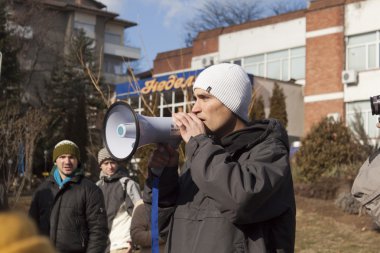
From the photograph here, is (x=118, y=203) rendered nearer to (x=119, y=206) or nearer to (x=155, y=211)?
(x=119, y=206)

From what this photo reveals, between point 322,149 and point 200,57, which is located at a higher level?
point 200,57

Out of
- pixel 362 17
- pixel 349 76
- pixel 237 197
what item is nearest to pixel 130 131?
pixel 237 197

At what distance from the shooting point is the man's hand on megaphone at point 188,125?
3.13 m

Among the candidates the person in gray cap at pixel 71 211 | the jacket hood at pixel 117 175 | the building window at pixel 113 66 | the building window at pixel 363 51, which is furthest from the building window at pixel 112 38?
the person in gray cap at pixel 71 211

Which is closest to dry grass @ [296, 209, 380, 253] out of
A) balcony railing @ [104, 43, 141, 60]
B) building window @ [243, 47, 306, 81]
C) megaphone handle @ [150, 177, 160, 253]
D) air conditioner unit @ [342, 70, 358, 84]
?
megaphone handle @ [150, 177, 160, 253]

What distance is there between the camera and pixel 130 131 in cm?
325

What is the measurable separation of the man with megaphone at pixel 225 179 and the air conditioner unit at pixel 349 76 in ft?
99.6

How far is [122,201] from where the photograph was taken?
7.94m

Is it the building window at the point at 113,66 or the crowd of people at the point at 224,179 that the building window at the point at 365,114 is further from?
the crowd of people at the point at 224,179

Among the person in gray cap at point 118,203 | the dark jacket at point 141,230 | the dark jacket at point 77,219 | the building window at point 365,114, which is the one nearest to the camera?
the dark jacket at point 77,219

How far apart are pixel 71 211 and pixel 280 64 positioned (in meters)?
32.4

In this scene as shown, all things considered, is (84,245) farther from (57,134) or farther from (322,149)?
(57,134)

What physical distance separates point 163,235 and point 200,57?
132 feet

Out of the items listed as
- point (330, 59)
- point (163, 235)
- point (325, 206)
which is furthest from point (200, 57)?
point (163, 235)
